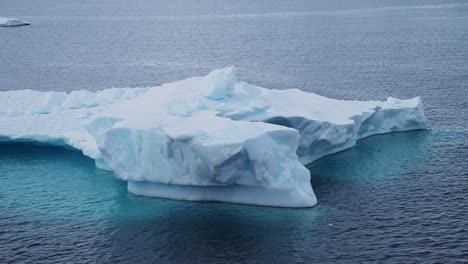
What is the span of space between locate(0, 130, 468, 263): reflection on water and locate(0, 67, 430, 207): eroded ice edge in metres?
0.74

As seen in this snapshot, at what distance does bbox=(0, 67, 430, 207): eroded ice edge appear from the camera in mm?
22344

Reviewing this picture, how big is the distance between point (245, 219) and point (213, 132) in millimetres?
3422

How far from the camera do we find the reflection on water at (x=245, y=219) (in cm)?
1922

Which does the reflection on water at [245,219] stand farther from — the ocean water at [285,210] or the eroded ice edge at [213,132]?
the eroded ice edge at [213,132]

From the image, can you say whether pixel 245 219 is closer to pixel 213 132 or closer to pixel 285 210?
pixel 285 210

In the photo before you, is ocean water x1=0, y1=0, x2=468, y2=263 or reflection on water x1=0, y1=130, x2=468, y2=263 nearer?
reflection on water x1=0, y1=130, x2=468, y2=263

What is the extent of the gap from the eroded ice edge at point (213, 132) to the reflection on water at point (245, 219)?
74cm

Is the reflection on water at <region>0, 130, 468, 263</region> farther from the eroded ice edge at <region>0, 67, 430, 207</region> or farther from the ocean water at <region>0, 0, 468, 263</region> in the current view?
the eroded ice edge at <region>0, 67, 430, 207</region>

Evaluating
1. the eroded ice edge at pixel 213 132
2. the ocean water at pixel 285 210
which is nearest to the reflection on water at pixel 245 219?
the ocean water at pixel 285 210

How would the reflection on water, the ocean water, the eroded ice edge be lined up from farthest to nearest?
the eroded ice edge
the ocean water
the reflection on water

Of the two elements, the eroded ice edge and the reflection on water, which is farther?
the eroded ice edge

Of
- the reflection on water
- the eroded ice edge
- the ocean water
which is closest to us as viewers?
the reflection on water

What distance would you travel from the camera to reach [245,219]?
2148 centimetres

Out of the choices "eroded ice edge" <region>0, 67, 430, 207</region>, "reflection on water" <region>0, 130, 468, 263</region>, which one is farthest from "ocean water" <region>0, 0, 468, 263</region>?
"eroded ice edge" <region>0, 67, 430, 207</region>
